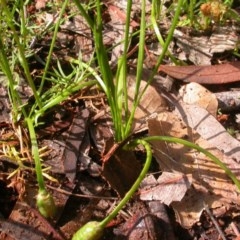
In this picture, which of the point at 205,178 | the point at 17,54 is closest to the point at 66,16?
the point at 17,54

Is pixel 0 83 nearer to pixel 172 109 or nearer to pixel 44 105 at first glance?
pixel 44 105

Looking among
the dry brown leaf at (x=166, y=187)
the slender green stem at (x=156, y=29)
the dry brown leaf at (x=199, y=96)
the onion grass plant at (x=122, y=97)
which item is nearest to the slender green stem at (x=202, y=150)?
the onion grass plant at (x=122, y=97)

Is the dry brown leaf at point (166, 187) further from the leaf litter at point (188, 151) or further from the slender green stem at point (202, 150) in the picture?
the slender green stem at point (202, 150)

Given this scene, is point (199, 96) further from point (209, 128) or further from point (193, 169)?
point (193, 169)

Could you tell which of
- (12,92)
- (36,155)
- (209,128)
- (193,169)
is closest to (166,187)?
(193,169)

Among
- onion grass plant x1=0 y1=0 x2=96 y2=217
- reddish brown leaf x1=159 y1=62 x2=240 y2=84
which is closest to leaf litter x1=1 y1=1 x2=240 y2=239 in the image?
reddish brown leaf x1=159 y1=62 x2=240 y2=84

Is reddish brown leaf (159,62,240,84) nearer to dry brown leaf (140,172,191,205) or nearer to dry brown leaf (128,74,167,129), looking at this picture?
dry brown leaf (128,74,167,129)
